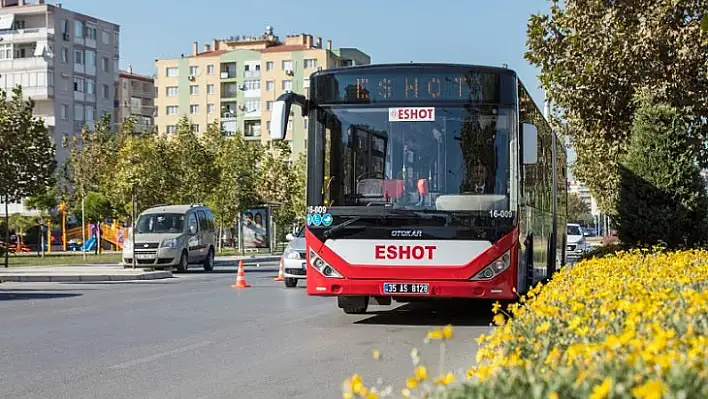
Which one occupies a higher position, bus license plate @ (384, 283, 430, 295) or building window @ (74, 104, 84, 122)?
building window @ (74, 104, 84, 122)

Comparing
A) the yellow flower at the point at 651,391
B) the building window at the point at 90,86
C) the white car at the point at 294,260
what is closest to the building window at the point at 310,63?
the building window at the point at 90,86

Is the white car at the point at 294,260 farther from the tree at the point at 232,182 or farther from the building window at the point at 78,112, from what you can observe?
the building window at the point at 78,112

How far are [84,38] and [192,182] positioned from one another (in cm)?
4666

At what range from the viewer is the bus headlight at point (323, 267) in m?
13.8

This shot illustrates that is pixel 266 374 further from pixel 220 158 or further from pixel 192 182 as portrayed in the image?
pixel 220 158

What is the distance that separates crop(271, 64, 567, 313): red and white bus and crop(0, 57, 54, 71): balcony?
83.3m

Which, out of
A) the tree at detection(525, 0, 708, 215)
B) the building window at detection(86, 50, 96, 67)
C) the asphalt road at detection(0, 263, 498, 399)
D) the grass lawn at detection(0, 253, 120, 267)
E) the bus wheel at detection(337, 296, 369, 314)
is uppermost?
the building window at detection(86, 50, 96, 67)

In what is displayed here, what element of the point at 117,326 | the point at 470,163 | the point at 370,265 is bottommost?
the point at 117,326

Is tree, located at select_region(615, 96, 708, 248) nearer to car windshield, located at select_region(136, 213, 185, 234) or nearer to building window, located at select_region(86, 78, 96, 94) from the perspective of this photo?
car windshield, located at select_region(136, 213, 185, 234)

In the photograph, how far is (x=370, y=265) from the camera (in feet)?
44.9

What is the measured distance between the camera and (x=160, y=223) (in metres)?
35.5

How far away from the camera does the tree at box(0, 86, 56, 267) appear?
1561 inches

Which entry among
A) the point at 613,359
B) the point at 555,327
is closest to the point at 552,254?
the point at 555,327

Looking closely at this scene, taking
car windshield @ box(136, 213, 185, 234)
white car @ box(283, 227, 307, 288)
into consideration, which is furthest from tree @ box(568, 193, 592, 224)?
white car @ box(283, 227, 307, 288)
